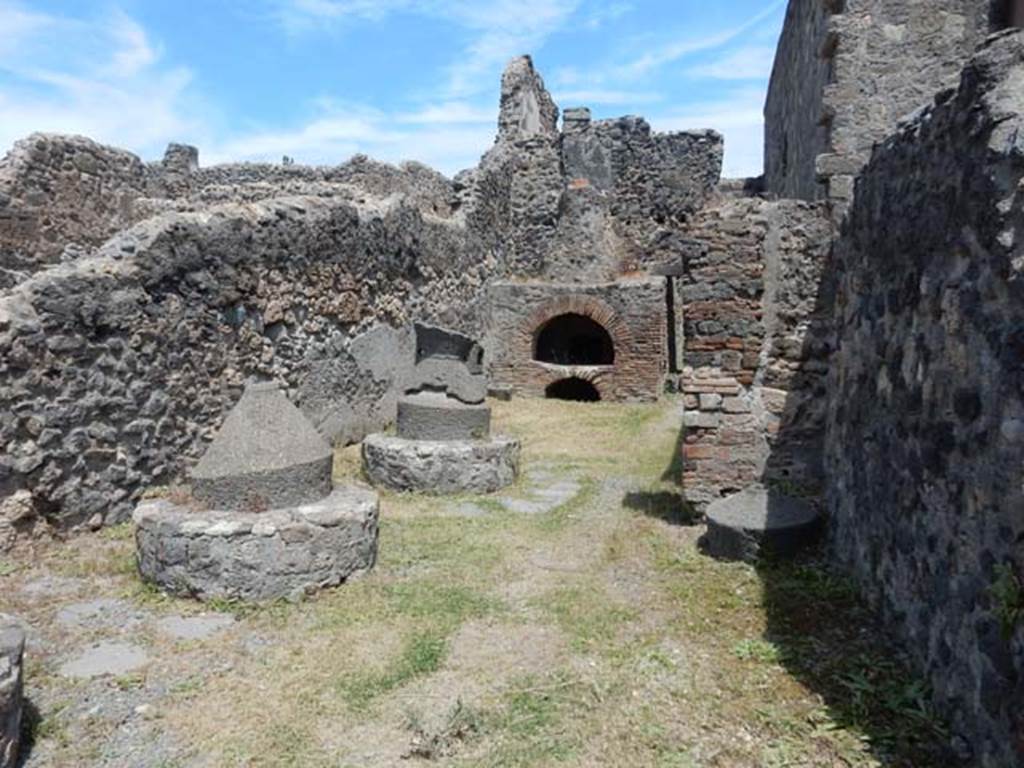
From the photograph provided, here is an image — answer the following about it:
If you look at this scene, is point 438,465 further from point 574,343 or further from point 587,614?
point 574,343

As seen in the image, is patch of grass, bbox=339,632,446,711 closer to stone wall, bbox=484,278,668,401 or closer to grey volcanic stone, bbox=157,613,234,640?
grey volcanic stone, bbox=157,613,234,640

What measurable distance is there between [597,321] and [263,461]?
10132mm

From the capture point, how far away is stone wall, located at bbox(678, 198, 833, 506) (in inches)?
245

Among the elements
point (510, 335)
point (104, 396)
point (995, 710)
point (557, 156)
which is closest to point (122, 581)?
point (104, 396)

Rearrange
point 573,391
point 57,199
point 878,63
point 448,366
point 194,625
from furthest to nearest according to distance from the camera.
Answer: point 573,391
point 57,199
point 448,366
point 878,63
point 194,625

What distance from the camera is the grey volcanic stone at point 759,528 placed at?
5.47 m

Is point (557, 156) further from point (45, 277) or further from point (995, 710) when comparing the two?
point (995, 710)

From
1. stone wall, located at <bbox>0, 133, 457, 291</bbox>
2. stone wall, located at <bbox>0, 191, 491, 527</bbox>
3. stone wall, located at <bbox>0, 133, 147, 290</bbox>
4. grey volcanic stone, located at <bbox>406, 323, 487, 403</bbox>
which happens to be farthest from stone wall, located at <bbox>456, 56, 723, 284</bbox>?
grey volcanic stone, located at <bbox>406, 323, 487, 403</bbox>

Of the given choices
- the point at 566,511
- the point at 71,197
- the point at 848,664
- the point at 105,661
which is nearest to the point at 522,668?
the point at 848,664

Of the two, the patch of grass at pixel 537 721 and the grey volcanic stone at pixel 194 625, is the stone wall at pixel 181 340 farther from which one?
the patch of grass at pixel 537 721

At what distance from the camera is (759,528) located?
5.47 meters

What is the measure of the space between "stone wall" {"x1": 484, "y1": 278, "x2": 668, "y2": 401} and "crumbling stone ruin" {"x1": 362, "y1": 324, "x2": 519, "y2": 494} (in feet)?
21.4

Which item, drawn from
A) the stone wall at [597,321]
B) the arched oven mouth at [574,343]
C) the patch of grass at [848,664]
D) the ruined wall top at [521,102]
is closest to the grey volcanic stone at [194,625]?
the patch of grass at [848,664]

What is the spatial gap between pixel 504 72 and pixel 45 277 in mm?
14058
